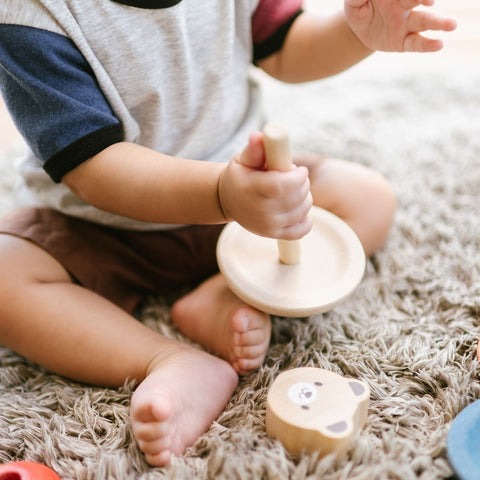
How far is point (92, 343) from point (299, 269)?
0.72 ft

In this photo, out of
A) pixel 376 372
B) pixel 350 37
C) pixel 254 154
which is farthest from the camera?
pixel 350 37

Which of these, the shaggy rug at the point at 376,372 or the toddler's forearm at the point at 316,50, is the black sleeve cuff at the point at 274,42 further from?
the shaggy rug at the point at 376,372

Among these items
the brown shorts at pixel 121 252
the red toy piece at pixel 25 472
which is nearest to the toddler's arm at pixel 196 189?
the brown shorts at pixel 121 252

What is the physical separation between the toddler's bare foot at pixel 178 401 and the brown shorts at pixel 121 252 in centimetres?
15

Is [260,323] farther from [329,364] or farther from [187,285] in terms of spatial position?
[187,285]

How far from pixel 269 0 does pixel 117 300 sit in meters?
0.41

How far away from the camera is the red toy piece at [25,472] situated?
0.45 m

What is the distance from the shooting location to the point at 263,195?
0.45 metres

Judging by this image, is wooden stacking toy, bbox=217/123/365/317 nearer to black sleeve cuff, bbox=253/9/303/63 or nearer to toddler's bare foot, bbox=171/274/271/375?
toddler's bare foot, bbox=171/274/271/375

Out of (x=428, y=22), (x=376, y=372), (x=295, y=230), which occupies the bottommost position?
(x=376, y=372)

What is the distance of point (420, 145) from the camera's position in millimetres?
928

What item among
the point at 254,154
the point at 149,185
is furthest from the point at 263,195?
the point at 149,185

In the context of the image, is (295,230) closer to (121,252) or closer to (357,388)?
(357,388)

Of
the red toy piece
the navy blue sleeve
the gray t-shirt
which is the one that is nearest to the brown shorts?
the gray t-shirt
